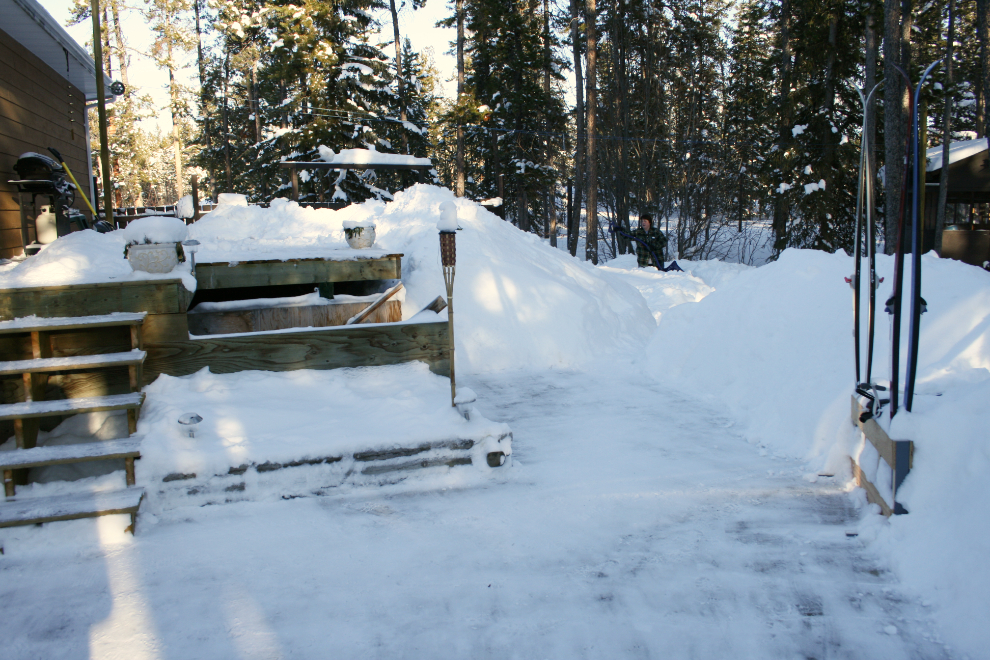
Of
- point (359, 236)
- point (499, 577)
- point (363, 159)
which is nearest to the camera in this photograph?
point (499, 577)

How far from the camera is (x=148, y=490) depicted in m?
3.34

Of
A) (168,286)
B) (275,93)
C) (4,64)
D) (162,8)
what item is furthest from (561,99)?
(168,286)

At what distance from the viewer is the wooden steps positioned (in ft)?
9.80

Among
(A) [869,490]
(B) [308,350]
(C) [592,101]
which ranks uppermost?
(C) [592,101]

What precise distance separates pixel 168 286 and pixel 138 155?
113ft

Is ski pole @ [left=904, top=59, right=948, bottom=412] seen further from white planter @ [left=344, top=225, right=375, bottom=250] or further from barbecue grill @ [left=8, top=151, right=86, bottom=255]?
barbecue grill @ [left=8, top=151, right=86, bottom=255]

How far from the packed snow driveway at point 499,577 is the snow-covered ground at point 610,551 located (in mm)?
12

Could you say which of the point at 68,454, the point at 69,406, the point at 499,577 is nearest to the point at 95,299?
the point at 69,406

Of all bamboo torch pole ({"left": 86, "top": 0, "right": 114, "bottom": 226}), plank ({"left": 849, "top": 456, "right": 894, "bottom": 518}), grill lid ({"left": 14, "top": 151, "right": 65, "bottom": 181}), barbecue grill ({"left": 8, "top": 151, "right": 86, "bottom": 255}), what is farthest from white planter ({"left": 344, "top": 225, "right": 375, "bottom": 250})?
bamboo torch pole ({"left": 86, "top": 0, "right": 114, "bottom": 226})

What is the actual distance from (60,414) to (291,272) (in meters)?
2.12

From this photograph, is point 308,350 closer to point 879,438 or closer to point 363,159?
point 879,438

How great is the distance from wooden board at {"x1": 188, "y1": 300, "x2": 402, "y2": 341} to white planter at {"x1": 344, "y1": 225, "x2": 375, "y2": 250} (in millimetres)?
573

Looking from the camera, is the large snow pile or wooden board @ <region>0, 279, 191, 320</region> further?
wooden board @ <region>0, 279, 191, 320</region>

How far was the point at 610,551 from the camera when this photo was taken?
2928mm
